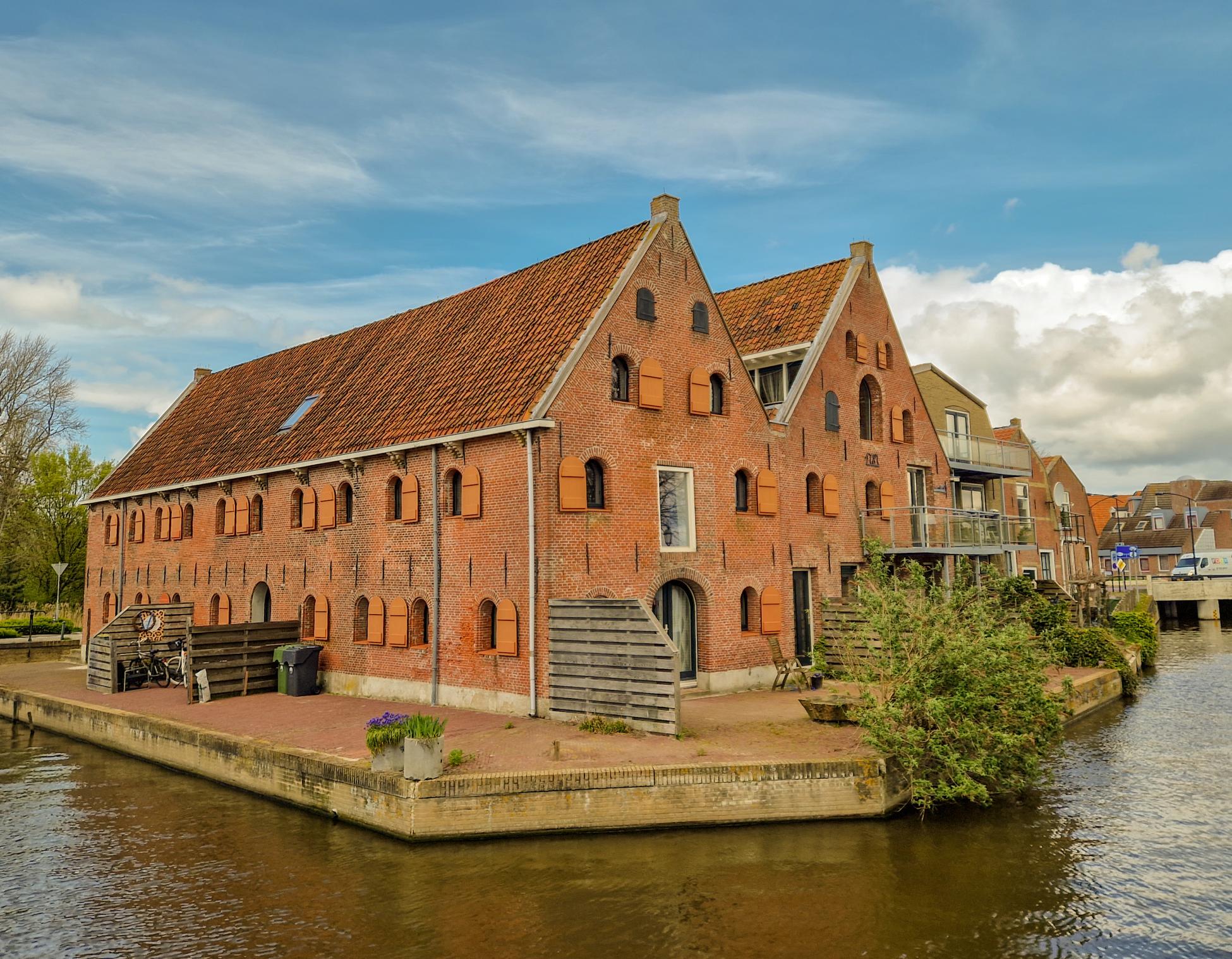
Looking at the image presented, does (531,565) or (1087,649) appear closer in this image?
(531,565)

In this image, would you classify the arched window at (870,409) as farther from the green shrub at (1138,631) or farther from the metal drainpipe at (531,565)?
the green shrub at (1138,631)

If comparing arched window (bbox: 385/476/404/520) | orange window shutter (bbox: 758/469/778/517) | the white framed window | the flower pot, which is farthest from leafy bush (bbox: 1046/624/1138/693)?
the flower pot

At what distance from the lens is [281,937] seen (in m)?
9.34

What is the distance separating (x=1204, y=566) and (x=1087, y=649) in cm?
5161

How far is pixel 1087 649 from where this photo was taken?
25203 mm

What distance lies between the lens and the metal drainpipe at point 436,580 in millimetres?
18562

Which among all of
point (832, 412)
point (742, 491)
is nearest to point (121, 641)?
point (742, 491)

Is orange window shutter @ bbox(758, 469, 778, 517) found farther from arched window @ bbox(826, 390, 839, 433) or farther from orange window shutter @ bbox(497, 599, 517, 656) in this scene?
orange window shutter @ bbox(497, 599, 517, 656)

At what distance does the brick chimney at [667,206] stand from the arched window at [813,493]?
7.27 meters

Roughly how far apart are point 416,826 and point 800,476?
13517mm

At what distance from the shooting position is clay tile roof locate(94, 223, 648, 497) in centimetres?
1858

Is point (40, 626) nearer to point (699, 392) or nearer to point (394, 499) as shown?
point (394, 499)

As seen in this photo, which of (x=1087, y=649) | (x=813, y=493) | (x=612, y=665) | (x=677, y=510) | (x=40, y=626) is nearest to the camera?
(x=612, y=665)

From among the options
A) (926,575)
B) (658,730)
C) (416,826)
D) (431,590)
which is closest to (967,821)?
(658,730)
